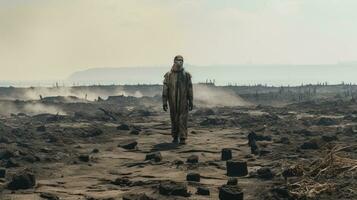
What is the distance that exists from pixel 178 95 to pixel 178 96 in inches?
1.4

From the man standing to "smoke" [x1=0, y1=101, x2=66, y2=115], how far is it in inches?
1122

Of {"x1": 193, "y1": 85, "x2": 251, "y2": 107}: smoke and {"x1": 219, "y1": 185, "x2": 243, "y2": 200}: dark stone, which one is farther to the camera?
{"x1": 193, "y1": 85, "x2": 251, "y2": 107}: smoke

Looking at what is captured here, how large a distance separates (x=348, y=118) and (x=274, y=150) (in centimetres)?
1375

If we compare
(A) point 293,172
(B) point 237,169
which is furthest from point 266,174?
(B) point 237,169

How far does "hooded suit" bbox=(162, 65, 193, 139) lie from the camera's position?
1602 centimetres

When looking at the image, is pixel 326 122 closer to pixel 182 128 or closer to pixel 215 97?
pixel 182 128

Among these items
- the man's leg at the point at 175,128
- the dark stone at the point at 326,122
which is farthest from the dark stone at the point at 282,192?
the dark stone at the point at 326,122

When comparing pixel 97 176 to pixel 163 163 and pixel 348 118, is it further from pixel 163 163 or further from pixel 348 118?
pixel 348 118

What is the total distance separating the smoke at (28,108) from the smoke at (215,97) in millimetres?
16110

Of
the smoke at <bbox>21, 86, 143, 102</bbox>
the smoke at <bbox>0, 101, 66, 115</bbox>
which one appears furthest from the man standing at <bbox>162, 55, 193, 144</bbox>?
the smoke at <bbox>21, 86, 143, 102</bbox>

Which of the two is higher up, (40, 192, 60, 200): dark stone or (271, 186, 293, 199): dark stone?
(271, 186, 293, 199): dark stone

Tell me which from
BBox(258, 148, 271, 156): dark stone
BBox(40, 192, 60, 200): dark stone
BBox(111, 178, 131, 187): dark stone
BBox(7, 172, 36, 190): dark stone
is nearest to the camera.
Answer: BBox(40, 192, 60, 200): dark stone

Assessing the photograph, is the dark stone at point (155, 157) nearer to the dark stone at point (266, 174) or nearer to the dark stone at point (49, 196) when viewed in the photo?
the dark stone at point (266, 174)

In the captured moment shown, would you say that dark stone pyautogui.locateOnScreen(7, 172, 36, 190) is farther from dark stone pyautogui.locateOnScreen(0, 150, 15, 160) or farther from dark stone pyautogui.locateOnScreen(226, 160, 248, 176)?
dark stone pyautogui.locateOnScreen(0, 150, 15, 160)
